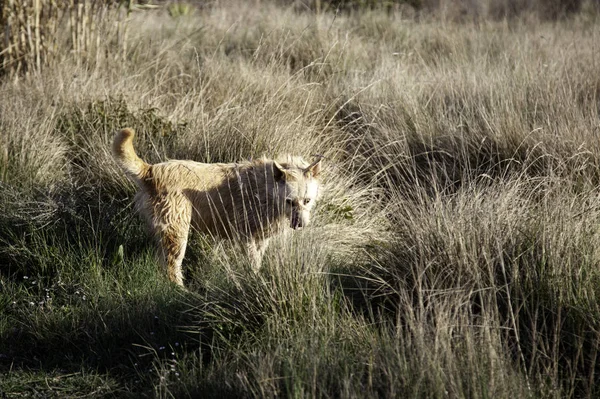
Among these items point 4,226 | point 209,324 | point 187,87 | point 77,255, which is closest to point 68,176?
point 4,226

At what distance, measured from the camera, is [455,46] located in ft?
32.9

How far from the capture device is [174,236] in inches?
205

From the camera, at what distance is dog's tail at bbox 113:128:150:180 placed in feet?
16.4

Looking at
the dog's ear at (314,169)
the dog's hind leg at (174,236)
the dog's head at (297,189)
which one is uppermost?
the dog's ear at (314,169)

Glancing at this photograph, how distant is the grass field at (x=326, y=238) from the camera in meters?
3.74

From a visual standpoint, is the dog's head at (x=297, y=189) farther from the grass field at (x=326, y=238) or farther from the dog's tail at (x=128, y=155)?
the dog's tail at (x=128, y=155)

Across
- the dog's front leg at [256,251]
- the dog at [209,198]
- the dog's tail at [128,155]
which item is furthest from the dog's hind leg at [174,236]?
the dog's front leg at [256,251]

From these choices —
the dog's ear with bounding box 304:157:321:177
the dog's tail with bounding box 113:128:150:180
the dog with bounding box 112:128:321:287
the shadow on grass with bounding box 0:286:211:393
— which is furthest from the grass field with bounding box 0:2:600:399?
the dog's tail with bounding box 113:128:150:180

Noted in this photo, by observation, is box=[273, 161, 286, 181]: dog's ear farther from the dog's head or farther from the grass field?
the grass field

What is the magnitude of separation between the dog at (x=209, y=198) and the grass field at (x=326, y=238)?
0.20m

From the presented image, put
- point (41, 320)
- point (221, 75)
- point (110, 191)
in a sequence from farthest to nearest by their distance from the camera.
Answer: point (221, 75) → point (110, 191) → point (41, 320)

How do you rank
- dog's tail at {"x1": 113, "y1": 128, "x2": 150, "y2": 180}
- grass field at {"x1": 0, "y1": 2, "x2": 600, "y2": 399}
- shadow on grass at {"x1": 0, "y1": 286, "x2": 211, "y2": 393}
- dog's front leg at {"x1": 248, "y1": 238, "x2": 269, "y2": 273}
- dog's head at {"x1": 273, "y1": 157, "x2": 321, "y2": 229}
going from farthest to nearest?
1. dog's head at {"x1": 273, "y1": 157, "x2": 321, "y2": 229}
2. dog's tail at {"x1": 113, "y1": 128, "x2": 150, "y2": 180}
3. dog's front leg at {"x1": 248, "y1": 238, "x2": 269, "y2": 273}
4. shadow on grass at {"x1": 0, "y1": 286, "x2": 211, "y2": 393}
5. grass field at {"x1": 0, "y1": 2, "x2": 600, "y2": 399}

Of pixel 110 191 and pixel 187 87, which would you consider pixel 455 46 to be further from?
pixel 110 191

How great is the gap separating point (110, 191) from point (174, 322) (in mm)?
2005
